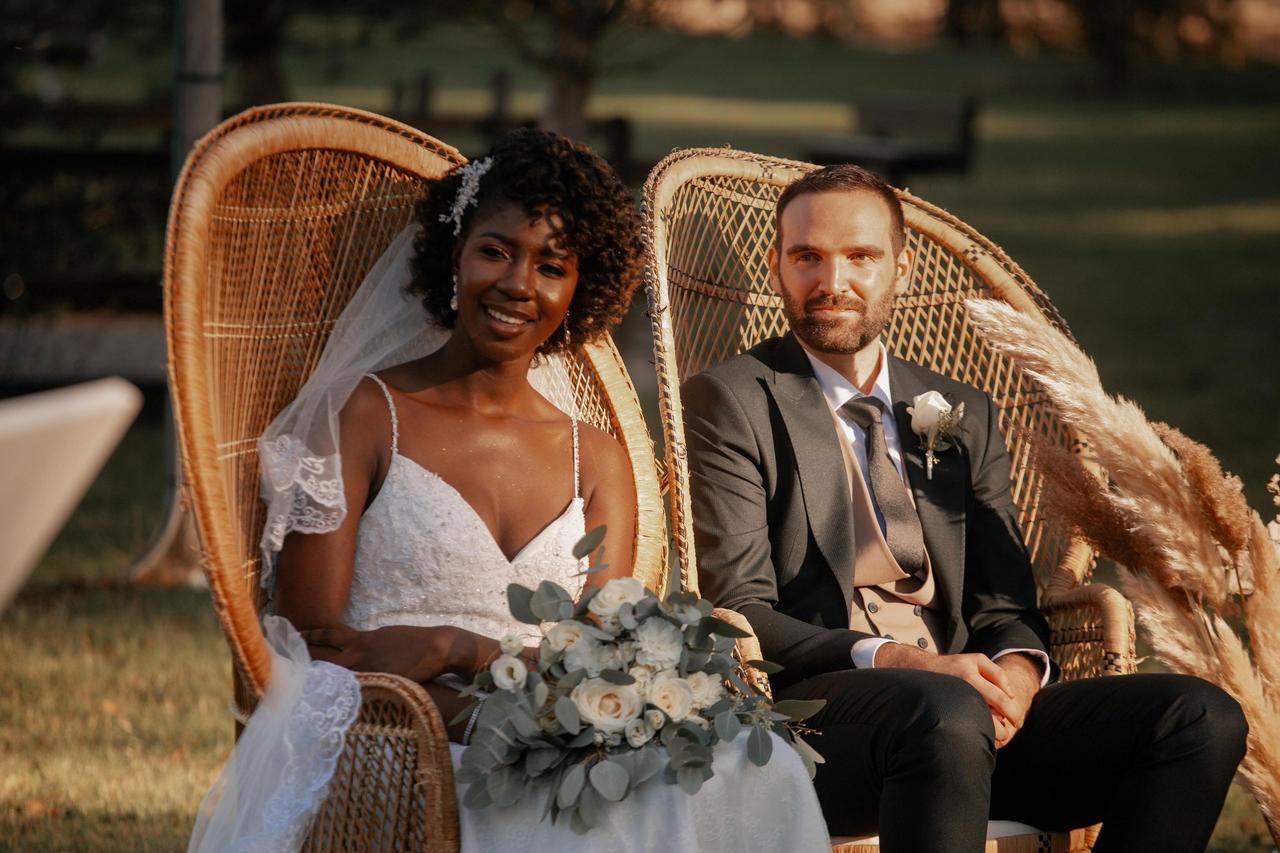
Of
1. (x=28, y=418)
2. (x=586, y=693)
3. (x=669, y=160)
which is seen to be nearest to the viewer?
(x=28, y=418)

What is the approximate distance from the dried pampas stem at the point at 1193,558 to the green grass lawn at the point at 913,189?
3.80 ft

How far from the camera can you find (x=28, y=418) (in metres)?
1.14

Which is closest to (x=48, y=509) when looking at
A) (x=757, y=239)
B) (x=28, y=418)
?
(x=28, y=418)

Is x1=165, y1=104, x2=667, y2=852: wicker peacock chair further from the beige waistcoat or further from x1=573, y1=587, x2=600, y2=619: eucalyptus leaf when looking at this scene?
the beige waistcoat

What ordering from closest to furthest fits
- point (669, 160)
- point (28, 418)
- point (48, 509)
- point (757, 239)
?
point (28, 418) → point (48, 509) → point (669, 160) → point (757, 239)

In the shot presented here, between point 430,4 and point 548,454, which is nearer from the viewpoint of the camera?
point 548,454

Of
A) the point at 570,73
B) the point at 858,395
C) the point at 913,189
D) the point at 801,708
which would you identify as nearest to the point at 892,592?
the point at 858,395

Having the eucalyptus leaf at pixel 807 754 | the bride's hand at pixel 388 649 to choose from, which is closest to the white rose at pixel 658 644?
the eucalyptus leaf at pixel 807 754

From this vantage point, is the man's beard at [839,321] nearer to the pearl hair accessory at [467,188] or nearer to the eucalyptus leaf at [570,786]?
the pearl hair accessory at [467,188]

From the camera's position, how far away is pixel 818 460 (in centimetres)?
351

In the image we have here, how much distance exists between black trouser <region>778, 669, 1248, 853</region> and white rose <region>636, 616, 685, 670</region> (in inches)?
18.4

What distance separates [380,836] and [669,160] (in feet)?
5.62

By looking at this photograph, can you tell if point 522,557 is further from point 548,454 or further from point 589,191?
point 589,191

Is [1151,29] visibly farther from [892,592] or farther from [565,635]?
[565,635]
